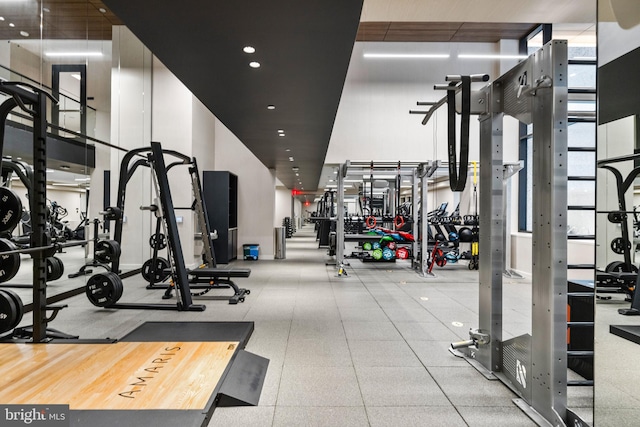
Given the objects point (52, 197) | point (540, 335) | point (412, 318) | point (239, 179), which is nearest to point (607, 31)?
point (540, 335)

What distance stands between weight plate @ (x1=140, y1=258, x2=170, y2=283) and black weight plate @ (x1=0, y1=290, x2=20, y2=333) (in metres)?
2.89

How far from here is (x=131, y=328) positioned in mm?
4258

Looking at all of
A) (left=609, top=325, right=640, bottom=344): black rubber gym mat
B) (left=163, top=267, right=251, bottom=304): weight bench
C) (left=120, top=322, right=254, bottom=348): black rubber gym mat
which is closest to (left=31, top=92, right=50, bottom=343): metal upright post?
(left=120, top=322, right=254, bottom=348): black rubber gym mat

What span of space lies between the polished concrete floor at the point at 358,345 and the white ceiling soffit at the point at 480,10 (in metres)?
4.26

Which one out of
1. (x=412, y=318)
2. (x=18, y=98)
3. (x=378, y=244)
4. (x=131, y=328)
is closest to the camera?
(x=18, y=98)

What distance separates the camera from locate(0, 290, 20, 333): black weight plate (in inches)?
134

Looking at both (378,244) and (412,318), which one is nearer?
(412,318)

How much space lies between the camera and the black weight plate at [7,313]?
341cm

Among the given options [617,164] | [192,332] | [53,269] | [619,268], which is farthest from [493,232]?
[53,269]

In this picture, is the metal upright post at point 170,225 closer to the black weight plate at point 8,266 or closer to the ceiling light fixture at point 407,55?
the black weight plate at point 8,266

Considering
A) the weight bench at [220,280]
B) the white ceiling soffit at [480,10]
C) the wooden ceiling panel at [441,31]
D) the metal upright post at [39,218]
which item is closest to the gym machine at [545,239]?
the white ceiling soffit at [480,10]

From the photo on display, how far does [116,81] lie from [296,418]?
830cm

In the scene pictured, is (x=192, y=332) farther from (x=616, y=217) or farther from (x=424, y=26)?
(x=424, y=26)

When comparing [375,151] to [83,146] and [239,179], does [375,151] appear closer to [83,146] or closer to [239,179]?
[239,179]
